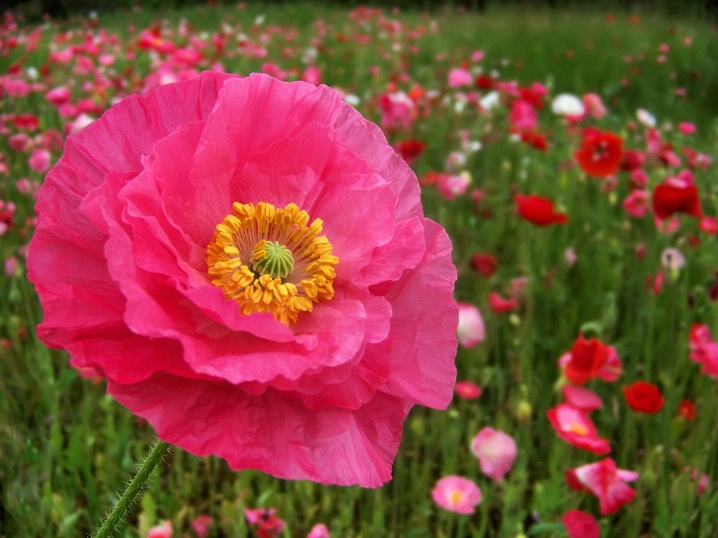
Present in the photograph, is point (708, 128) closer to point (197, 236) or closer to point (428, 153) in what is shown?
point (428, 153)

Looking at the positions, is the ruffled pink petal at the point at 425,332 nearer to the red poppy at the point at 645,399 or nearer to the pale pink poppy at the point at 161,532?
the pale pink poppy at the point at 161,532

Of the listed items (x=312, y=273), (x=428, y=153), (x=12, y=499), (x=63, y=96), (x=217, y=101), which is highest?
(x=217, y=101)

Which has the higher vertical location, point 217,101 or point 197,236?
point 217,101

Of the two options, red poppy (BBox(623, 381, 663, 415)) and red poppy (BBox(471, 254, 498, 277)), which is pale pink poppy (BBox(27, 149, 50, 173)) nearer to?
red poppy (BBox(471, 254, 498, 277))

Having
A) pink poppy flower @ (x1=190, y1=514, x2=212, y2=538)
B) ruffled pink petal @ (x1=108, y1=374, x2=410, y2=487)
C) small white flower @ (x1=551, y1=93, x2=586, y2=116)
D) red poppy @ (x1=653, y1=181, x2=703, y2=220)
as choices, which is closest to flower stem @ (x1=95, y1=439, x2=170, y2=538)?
ruffled pink petal @ (x1=108, y1=374, x2=410, y2=487)

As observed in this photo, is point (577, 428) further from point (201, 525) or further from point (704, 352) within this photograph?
point (201, 525)

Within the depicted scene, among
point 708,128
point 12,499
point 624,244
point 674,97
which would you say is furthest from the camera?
point 674,97

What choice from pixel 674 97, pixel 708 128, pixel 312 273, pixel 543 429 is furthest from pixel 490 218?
pixel 674 97

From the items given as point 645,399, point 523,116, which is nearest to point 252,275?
point 645,399
